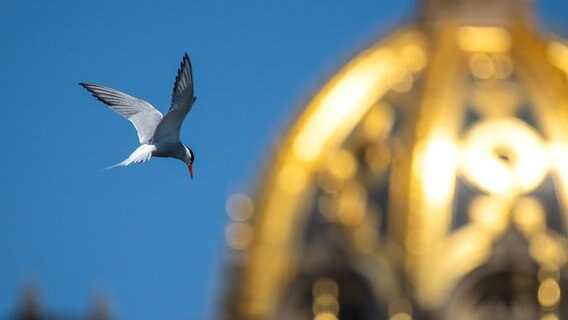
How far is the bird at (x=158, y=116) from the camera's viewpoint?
96.2 ft

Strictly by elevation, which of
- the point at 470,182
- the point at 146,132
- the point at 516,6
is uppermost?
the point at 516,6

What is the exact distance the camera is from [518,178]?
37812 millimetres

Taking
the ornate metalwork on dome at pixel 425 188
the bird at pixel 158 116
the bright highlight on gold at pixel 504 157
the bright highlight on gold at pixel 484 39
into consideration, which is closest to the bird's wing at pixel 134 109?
the bird at pixel 158 116

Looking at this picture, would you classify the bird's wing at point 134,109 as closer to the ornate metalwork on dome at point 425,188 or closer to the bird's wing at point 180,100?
the bird's wing at point 180,100

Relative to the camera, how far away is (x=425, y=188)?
3788 centimetres

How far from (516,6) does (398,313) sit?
5.48m

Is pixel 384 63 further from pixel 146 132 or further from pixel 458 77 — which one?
pixel 146 132

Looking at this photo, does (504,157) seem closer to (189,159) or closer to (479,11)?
(479,11)

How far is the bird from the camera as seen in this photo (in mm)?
29312

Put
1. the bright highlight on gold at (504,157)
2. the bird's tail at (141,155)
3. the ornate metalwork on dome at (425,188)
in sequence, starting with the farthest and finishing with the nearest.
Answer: the bright highlight on gold at (504,157), the ornate metalwork on dome at (425,188), the bird's tail at (141,155)

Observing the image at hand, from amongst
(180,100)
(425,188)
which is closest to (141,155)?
(180,100)

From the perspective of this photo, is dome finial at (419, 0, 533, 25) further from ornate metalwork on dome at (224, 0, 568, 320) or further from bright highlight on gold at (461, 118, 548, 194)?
bright highlight on gold at (461, 118, 548, 194)

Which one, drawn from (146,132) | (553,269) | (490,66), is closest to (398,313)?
(553,269)

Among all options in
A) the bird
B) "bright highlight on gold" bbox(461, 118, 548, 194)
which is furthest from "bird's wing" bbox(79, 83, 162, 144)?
"bright highlight on gold" bbox(461, 118, 548, 194)
